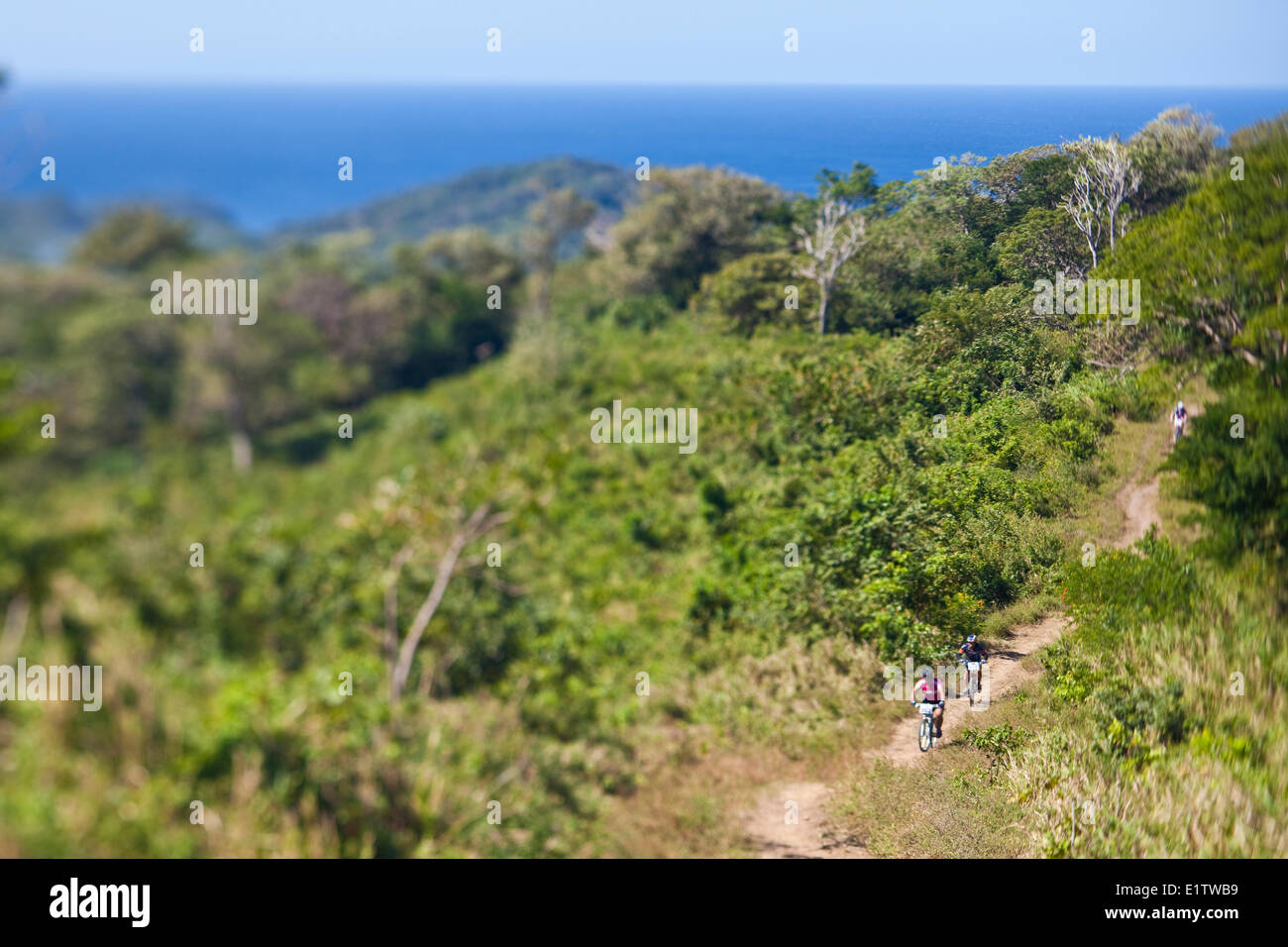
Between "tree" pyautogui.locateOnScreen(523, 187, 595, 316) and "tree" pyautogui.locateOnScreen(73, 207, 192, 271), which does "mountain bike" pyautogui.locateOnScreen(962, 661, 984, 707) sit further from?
"tree" pyautogui.locateOnScreen(523, 187, 595, 316)

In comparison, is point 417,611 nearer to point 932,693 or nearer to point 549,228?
point 932,693

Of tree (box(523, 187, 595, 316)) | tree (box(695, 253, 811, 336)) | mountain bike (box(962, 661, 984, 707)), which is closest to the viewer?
mountain bike (box(962, 661, 984, 707))

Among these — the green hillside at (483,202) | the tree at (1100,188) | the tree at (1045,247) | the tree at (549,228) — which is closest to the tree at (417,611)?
the green hillside at (483,202)

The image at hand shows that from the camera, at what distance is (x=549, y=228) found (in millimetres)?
12484

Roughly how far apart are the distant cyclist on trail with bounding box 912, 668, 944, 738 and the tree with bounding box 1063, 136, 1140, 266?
7.60 ft

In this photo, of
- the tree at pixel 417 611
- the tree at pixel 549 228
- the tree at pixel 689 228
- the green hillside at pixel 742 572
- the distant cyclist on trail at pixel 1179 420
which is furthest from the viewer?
the tree at pixel 549 228

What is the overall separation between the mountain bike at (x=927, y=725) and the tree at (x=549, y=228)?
9186 millimetres

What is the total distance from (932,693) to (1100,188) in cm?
277

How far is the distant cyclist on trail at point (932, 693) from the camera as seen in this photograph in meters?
4.04

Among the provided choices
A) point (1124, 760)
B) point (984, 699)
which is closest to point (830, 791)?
point (984, 699)

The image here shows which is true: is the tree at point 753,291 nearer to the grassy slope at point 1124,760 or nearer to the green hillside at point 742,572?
the green hillside at point 742,572

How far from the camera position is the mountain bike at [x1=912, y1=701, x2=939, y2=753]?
404 cm

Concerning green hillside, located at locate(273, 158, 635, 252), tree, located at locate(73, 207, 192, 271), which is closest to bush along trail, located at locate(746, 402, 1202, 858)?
tree, located at locate(73, 207, 192, 271)
